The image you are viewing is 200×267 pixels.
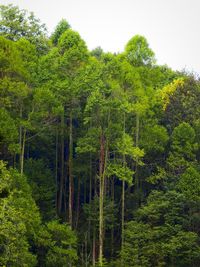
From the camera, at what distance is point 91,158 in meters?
34.0

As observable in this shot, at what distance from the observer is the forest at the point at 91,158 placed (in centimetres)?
2694

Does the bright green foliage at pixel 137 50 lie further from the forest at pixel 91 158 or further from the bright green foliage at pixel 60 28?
the bright green foliage at pixel 60 28

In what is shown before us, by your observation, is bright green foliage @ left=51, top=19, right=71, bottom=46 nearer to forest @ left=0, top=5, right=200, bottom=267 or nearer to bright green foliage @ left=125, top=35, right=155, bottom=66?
forest @ left=0, top=5, right=200, bottom=267

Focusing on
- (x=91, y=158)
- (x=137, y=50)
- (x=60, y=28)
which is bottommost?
(x=91, y=158)

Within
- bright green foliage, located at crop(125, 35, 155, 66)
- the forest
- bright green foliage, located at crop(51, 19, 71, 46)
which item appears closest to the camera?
the forest

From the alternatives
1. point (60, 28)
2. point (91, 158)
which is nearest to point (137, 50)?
point (91, 158)

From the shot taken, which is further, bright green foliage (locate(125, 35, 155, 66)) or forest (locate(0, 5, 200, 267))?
bright green foliage (locate(125, 35, 155, 66))

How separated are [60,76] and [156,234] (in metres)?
10.1

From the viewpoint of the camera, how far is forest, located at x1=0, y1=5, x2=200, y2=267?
2694cm

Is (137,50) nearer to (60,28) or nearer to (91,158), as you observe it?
(91,158)

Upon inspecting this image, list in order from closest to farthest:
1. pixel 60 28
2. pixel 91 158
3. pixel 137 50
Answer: pixel 137 50, pixel 91 158, pixel 60 28

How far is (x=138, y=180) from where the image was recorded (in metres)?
37.0

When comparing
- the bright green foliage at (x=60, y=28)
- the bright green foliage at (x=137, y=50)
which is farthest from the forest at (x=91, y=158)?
the bright green foliage at (x=60, y=28)

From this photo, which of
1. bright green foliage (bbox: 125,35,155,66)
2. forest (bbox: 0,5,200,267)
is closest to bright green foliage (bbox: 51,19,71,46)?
forest (bbox: 0,5,200,267)
